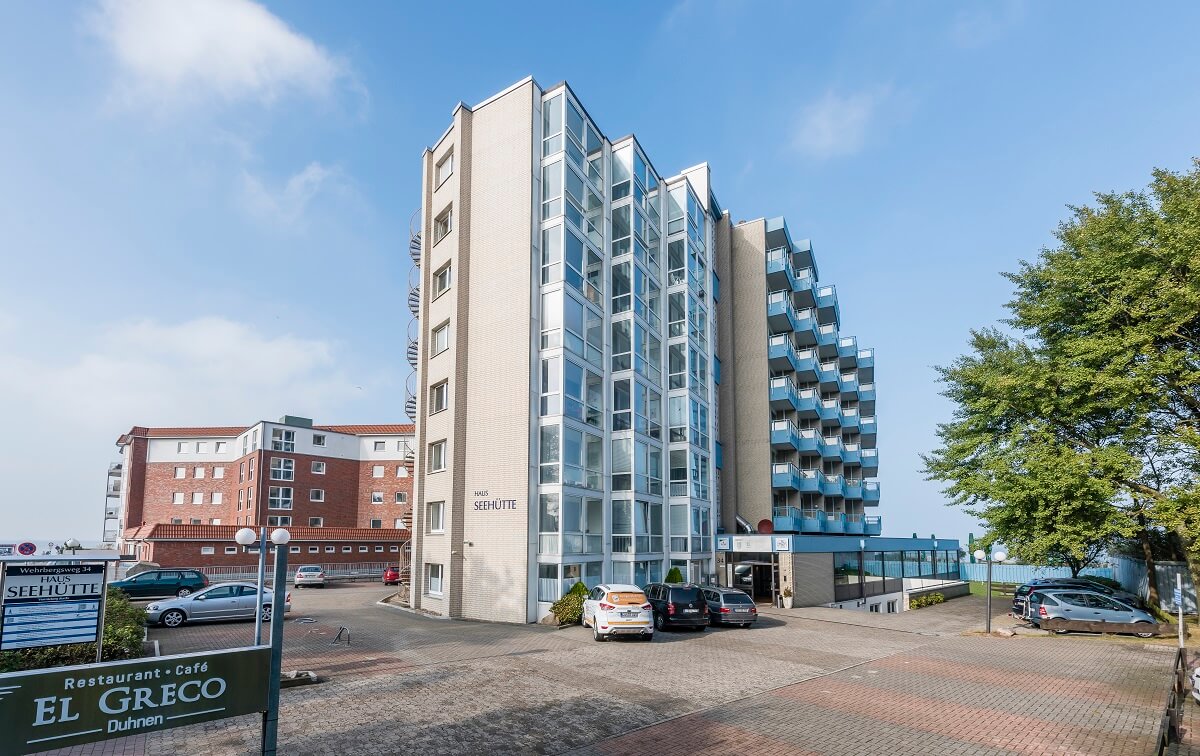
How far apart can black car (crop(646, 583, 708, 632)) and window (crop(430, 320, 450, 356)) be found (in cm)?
1369

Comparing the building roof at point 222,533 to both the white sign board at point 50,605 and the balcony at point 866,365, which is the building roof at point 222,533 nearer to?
the white sign board at point 50,605

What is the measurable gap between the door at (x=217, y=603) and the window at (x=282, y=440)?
1399 inches

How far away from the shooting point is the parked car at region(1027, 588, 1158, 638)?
23297mm

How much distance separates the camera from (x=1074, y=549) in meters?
24.0

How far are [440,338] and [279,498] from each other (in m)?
34.1

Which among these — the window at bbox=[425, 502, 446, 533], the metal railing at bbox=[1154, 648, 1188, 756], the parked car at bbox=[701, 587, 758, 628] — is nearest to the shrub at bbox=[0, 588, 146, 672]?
the window at bbox=[425, 502, 446, 533]

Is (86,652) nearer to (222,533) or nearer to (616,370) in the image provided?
(616,370)

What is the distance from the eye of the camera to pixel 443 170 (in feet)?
106

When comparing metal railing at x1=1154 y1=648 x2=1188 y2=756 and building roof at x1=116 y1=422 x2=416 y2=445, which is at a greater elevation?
building roof at x1=116 y1=422 x2=416 y2=445

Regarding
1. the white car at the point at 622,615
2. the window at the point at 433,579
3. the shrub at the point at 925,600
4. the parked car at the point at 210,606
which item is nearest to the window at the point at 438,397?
the window at the point at 433,579

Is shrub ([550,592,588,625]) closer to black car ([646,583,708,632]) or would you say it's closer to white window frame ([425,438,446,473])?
black car ([646,583,708,632])

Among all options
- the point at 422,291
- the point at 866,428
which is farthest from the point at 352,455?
the point at 866,428

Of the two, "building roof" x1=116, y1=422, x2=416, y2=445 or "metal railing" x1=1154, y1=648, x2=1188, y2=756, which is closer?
"metal railing" x1=1154, y1=648, x2=1188, y2=756

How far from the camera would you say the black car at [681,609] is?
910 inches
